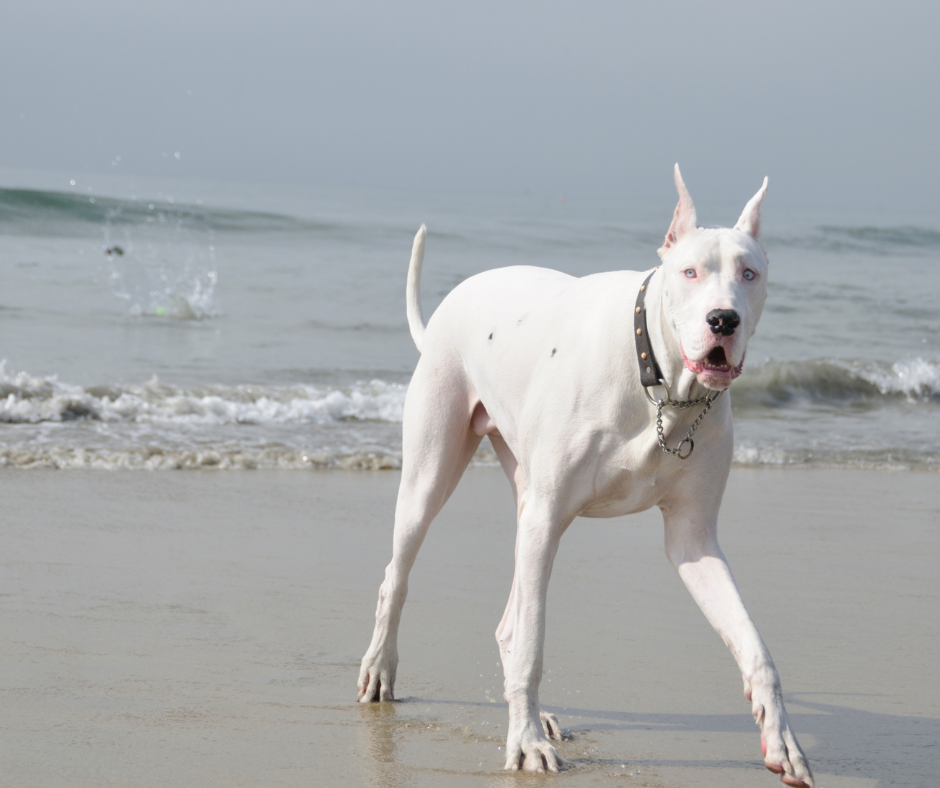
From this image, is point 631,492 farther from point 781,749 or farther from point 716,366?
point 781,749

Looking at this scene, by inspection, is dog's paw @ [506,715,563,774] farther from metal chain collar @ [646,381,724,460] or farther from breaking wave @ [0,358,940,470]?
breaking wave @ [0,358,940,470]

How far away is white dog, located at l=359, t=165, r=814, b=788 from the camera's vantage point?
2.58m

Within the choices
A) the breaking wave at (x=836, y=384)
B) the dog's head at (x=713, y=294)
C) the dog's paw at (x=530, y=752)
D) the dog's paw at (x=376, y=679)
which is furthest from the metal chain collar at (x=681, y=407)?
the breaking wave at (x=836, y=384)

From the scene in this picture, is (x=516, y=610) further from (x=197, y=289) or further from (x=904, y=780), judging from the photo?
(x=197, y=289)

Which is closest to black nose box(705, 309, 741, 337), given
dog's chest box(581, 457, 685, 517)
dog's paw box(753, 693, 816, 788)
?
dog's chest box(581, 457, 685, 517)

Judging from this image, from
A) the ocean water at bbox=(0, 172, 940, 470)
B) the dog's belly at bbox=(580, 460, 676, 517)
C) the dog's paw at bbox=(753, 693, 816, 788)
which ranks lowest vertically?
the ocean water at bbox=(0, 172, 940, 470)

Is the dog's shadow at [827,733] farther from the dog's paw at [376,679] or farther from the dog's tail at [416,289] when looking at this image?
the dog's tail at [416,289]

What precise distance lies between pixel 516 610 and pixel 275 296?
15.1m

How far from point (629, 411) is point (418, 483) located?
102cm

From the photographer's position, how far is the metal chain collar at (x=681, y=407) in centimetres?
280

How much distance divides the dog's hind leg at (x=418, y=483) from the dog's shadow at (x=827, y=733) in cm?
16

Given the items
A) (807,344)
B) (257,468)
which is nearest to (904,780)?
(257,468)

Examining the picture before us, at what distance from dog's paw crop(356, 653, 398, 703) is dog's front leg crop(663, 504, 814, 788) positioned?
1.04 m

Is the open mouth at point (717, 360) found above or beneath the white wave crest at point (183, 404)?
above
